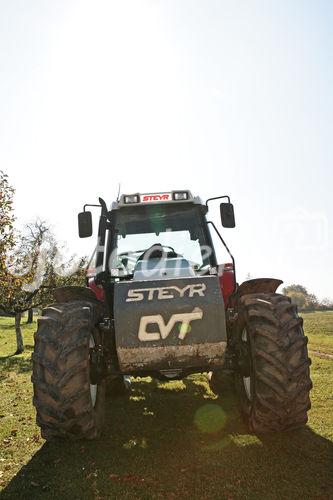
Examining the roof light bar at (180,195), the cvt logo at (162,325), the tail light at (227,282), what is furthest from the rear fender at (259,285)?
the roof light bar at (180,195)

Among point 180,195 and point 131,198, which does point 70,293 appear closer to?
point 131,198

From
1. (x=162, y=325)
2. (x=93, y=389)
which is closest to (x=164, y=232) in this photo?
(x=162, y=325)

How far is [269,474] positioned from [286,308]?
5.16ft

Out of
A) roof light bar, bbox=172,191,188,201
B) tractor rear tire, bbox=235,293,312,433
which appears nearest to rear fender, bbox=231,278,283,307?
tractor rear tire, bbox=235,293,312,433

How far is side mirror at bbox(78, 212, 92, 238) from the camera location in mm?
5937

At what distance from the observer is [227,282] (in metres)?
5.70

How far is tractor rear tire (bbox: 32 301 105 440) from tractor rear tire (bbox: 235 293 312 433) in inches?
65.4

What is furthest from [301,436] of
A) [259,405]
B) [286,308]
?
[286,308]

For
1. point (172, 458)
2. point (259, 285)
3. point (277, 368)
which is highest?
point (259, 285)

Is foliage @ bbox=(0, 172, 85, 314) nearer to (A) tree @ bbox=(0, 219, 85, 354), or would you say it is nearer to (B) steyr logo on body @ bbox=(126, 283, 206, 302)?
(A) tree @ bbox=(0, 219, 85, 354)

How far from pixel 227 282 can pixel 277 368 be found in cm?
182

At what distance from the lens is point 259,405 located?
4102 mm

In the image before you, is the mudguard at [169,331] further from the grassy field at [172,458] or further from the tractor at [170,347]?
the grassy field at [172,458]

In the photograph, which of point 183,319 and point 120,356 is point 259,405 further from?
point 120,356
